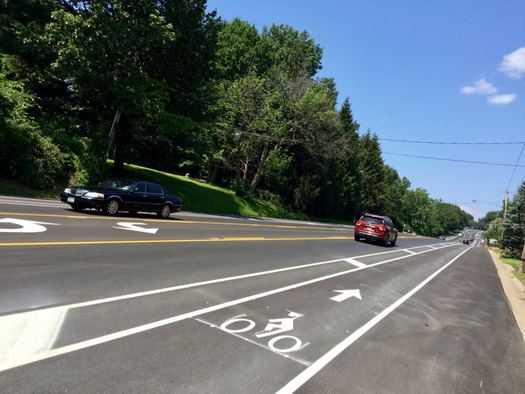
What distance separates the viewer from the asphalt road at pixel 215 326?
14.2ft

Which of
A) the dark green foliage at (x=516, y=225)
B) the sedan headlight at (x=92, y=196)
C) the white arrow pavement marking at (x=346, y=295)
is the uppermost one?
the dark green foliage at (x=516, y=225)

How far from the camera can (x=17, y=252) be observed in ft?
26.7

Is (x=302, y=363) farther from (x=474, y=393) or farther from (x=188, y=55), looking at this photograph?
(x=188, y=55)

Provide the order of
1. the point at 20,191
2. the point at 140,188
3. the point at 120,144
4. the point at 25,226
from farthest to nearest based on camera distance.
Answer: the point at 120,144 < the point at 20,191 < the point at 140,188 < the point at 25,226

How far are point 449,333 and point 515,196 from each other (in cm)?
4335

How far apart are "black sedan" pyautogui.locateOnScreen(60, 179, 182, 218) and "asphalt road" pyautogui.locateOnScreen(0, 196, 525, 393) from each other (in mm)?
4213

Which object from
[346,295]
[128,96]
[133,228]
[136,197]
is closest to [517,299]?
[346,295]

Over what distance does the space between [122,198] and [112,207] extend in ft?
1.81

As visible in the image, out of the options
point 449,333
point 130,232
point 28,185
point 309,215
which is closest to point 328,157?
point 309,215

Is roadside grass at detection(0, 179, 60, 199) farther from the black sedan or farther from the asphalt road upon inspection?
the asphalt road

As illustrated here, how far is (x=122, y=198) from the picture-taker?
17422 millimetres

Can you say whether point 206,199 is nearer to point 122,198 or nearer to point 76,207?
point 122,198

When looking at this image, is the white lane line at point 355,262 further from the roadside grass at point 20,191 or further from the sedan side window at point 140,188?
the roadside grass at point 20,191

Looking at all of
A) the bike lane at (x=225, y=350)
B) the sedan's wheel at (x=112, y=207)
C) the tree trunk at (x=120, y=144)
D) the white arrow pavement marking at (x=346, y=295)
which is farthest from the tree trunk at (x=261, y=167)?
the bike lane at (x=225, y=350)
